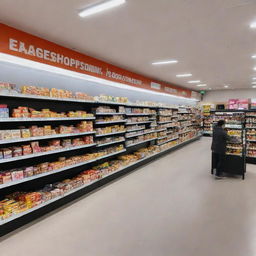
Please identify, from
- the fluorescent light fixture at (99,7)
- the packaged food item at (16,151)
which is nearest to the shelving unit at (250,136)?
the fluorescent light fixture at (99,7)

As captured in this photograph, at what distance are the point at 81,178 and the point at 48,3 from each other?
3316mm

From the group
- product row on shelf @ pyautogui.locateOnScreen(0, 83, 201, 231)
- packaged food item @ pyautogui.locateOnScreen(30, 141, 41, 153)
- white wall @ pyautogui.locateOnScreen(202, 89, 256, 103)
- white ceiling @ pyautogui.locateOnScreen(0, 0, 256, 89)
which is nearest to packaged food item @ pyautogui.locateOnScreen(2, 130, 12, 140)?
product row on shelf @ pyautogui.locateOnScreen(0, 83, 201, 231)

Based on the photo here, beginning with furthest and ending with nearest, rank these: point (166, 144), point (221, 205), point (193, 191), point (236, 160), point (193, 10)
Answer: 1. point (166, 144)
2. point (236, 160)
3. point (193, 191)
4. point (221, 205)
5. point (193, 10)

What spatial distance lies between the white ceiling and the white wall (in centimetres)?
1137

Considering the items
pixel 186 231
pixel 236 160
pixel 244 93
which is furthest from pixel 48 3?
pixel 244 93

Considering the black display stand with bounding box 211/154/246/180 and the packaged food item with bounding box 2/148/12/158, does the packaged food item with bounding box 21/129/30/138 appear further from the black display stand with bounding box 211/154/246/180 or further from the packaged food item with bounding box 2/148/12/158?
the black display stand with bounding box 211/154/246/180

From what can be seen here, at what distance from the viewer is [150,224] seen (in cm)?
323

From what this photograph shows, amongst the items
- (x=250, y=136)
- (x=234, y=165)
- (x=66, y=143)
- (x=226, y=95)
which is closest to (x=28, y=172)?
(x=66, y=143)

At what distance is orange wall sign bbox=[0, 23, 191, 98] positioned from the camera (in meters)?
3.33

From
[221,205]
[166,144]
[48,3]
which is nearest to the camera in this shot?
[48,3]

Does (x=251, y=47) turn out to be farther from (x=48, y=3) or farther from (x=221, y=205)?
(x=48, y=3)

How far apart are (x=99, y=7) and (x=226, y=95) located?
1574cm

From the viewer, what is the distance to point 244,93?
1512cm

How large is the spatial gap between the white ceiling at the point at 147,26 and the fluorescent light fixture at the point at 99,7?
106 mm
